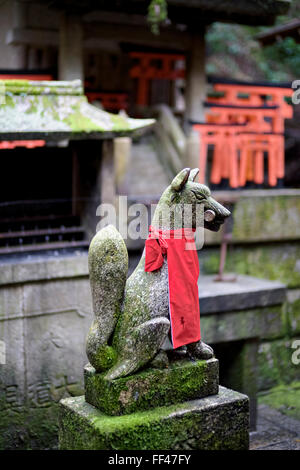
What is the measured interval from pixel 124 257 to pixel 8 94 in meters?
2.82

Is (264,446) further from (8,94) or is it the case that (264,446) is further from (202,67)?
(202,67)

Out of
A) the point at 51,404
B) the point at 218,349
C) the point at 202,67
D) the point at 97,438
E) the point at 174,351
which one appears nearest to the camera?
the point at 97,438

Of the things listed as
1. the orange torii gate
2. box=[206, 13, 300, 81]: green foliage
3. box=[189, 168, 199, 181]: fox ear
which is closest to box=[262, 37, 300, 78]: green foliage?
the orange torii gate

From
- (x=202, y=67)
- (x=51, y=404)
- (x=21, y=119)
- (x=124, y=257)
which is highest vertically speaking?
(x=202, y=67)

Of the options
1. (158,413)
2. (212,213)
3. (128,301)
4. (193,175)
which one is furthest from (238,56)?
(158,413)

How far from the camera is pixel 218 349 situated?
839 centimetres

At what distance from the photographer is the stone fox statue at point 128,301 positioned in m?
4.75

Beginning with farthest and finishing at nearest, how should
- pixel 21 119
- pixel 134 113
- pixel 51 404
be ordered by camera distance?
1. pixel 134 113
2. pixel 51 404
3. pixel 21 119

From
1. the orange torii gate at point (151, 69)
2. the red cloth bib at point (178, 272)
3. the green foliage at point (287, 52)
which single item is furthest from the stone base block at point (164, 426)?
the green foliage at point (287, 52)

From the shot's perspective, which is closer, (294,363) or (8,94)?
(8,94)

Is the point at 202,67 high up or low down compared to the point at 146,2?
down

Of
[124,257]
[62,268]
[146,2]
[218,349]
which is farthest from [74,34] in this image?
[124,257]

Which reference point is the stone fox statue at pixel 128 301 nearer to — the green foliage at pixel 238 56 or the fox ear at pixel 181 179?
the fox ear at pixel 181 179

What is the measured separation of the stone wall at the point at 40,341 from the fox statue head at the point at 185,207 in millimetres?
2467
